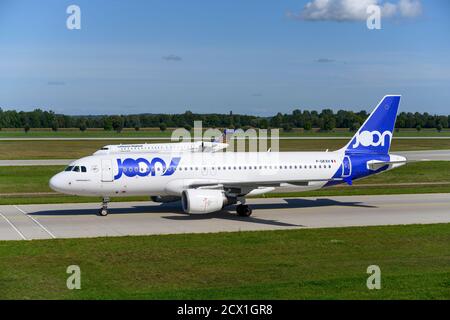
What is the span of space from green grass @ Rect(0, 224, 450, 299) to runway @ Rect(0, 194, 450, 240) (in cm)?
228

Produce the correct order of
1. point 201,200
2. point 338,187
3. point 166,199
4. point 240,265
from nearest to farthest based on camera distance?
1. point 240,265
2. point 201,200
3. point 166,199
4. point 338,187

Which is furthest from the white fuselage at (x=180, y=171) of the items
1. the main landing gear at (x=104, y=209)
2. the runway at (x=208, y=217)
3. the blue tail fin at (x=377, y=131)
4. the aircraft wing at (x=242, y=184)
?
the blue tail fin at (x=377, y=131)

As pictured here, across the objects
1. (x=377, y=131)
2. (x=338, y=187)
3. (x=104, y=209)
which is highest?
(x=377, y=131)

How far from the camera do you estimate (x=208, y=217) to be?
3459cm

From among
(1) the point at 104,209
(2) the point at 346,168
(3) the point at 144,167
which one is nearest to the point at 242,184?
(3) the point at 144,167

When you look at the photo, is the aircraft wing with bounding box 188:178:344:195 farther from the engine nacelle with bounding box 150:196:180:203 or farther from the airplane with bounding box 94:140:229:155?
the airplane with bounding box 94:140:229:155

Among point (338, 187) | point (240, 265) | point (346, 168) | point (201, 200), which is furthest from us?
A: point (338, 187)

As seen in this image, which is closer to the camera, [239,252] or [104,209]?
[239,252]

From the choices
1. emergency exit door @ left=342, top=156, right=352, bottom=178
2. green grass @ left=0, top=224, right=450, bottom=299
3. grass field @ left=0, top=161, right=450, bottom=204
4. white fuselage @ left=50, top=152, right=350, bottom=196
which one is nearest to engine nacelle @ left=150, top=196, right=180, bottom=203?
white fuselage @ left=50, top=152, right=350, bottom=196

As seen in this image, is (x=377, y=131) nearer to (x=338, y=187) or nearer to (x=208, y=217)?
(x=338, y=187)

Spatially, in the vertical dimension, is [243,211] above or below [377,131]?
below

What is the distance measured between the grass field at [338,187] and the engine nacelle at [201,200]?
34.5ft

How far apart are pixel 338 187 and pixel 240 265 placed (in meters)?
28.9
